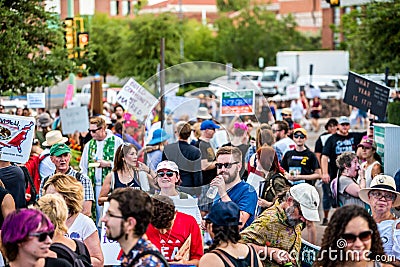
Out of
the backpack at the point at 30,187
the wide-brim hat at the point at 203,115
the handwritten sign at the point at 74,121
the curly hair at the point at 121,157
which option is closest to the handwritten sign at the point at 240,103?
the wide-brim hat at the point at 203,115

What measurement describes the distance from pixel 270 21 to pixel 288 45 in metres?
2.35

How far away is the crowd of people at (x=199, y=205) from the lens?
534cm

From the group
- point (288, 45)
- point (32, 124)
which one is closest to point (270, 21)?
point (288, 45)

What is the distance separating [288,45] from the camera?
7038cm

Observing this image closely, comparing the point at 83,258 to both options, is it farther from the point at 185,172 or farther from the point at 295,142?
the point at 295,142

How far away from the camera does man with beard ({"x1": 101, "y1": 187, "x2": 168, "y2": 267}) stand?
17.0 feet

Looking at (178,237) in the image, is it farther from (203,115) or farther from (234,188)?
(203,115)

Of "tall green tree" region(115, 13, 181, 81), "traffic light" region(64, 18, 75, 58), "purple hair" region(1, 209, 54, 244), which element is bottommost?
"tall green tree" region(115, 13, 181, 81)

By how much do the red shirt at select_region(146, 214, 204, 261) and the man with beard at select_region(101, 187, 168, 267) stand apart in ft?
4.92

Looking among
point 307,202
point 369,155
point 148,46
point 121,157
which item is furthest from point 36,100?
point 148,46

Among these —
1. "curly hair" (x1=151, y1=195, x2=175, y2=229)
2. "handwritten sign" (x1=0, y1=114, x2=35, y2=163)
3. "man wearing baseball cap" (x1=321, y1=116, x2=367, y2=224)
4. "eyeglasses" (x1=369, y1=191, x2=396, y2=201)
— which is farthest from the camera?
"man wearing baseball cap" (x1=321, y1=116, x2=367, y2=224)

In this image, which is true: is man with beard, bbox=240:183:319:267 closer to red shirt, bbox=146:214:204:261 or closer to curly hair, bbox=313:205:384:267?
red shirt, bbox=146:214:204:261

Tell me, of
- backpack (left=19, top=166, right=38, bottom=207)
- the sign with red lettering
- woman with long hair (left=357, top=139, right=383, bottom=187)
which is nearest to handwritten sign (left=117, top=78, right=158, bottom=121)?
backpack (left=19, top=166, right=38, bottom=207)

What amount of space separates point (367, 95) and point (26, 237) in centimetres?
1014
